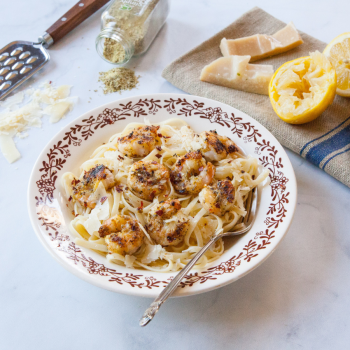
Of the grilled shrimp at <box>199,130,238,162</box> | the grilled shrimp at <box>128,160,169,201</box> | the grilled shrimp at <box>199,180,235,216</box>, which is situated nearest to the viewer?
the grilled shrimp at <box>199,180,235,216</box>

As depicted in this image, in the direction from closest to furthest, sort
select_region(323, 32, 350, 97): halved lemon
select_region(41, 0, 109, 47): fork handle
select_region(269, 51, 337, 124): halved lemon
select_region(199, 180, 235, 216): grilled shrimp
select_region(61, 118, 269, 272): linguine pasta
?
select_region(61, 118, 269, 272): linguine pasta → select_region(199, 180, 235, 216): grilled shrimp → select_region(269, 51, 337, 124): halved lemon → select_region(323, 32, 350, 97): halved lemon → select_region(41, 0, 109, 47): fork handle

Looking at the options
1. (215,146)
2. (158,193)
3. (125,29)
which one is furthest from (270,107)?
(125,29)

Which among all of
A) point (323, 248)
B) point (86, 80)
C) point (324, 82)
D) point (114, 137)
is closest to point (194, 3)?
point (86, 80)

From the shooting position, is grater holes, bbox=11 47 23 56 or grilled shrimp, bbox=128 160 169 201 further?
grater holes, bbox=11 47 23 56

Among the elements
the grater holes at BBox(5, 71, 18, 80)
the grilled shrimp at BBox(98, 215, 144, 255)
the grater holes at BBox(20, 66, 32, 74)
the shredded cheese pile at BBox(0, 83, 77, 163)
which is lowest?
the grilled shrimp at BBox(98, 215, 144, 255)

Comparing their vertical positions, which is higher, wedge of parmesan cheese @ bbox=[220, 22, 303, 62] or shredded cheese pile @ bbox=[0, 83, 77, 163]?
shredded cheese pile @ bbox=[0, 83, 77, 163]

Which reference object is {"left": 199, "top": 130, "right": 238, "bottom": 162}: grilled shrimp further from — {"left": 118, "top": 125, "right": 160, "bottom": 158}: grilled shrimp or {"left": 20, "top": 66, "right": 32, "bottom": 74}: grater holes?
{"left": 20, "top": 66, "right": 32, "bottom": 74}: grater holes

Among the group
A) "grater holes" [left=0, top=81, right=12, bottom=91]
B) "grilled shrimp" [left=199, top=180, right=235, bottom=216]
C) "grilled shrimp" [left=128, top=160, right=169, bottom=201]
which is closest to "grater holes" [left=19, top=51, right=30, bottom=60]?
"grater holes" [left=0, top=81, right=12, bottom=91]

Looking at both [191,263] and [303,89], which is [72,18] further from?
[191,263]
